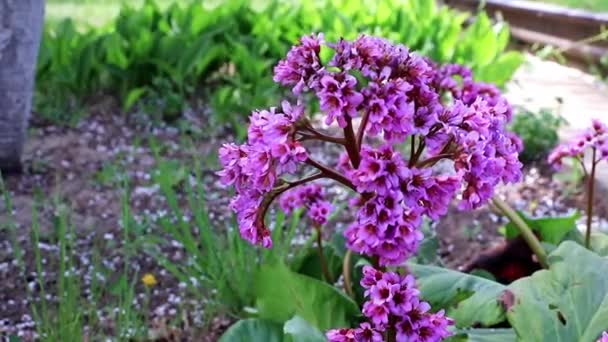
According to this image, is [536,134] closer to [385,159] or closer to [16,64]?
Answer: [16,64]

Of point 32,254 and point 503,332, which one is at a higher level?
point 32,254

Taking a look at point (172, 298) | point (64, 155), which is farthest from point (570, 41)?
point (172, 298)

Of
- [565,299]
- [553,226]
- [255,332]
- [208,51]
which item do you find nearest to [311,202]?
[255,332]

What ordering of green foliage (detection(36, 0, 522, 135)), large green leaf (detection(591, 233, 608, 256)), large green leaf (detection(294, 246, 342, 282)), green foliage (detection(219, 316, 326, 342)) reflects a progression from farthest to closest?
green foliage (detection(36, 0, 522, 135)) < large green leaf (detection(294, 246, 342, 282)) < large green leaf (detection(591, 233, 608, 256)) < green foliage (detection(219, 316, 326, 342))

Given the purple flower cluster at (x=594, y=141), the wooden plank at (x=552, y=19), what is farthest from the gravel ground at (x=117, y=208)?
the wooden plank at (x=552, y=19)

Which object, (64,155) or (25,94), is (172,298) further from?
(64,155)

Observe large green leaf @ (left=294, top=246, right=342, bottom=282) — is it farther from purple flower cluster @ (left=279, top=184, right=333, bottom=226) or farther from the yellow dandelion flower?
the yellow dandelion flower

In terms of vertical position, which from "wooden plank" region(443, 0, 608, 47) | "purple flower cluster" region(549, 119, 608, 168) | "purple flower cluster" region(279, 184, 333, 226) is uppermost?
"wooden plank" region(443, 0, 608, 47)

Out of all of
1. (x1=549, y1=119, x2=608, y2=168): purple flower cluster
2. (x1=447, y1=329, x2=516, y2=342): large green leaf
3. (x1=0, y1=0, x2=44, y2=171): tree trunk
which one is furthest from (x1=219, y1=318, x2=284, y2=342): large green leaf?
Result: (x1=0, y1=0, x2=44, y2=171): tree trunk
